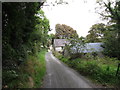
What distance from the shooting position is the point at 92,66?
23.5 ft

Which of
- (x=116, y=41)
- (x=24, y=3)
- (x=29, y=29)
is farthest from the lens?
(x=116, y=41)

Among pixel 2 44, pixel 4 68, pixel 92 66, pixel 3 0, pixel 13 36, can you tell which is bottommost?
pixel 92 66

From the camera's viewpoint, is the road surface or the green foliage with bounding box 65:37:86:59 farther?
Answer: the green foliage with bounding box 65:37:86:59

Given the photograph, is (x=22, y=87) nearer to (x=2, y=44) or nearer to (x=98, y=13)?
(x=2, y=44)

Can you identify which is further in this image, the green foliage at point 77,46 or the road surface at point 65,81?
the green foliage at point 77,46

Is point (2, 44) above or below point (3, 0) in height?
below

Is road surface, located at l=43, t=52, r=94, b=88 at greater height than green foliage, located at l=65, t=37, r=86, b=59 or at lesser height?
lesser

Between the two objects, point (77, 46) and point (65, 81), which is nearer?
point (65, 81)

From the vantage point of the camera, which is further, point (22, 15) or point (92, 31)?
point (92, 31)

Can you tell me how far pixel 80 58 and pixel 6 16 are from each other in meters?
8.79

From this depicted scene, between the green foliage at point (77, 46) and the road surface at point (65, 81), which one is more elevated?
the green foliage at point (77, 46)

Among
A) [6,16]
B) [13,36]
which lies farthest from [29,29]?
[6,16]

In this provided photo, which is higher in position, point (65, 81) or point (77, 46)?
point (77, 46)

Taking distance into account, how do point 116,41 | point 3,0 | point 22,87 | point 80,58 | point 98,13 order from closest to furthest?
point 3,0, point 22,87, point 116,41, point 80,58, point 98,13
